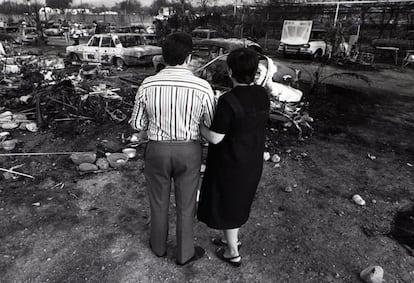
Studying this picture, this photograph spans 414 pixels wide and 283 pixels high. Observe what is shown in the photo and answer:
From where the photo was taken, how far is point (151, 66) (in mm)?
12297

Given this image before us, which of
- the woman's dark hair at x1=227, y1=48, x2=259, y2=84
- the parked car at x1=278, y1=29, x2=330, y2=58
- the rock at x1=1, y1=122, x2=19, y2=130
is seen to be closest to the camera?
the woman's dark hair at x1=227, y1=48, x2=259, y2=84

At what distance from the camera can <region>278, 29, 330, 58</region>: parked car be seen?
583 inches

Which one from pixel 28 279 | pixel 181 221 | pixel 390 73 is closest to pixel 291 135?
pixel 181 221

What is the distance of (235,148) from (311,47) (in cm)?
1437

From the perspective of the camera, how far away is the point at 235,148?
2.02 meters

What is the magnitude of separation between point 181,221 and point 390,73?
43.3ft

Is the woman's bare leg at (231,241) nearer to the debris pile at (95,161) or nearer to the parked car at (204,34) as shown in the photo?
the debris pile at (95,161)

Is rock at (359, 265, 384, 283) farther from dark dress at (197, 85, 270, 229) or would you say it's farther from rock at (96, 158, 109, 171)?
rock at (96, 158, 109, 171)

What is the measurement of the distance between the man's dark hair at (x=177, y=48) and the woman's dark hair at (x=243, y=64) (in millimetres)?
276

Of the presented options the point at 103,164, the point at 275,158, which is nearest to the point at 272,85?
the point at 275,158

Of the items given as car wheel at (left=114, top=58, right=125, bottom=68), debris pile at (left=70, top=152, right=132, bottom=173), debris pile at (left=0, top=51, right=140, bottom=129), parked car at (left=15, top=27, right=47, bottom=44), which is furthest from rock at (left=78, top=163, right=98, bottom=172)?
parked car at (left=15, top=27, right=47, bottom=44)

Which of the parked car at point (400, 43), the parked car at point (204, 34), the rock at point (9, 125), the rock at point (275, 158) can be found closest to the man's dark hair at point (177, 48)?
the rock at point (275, 158)

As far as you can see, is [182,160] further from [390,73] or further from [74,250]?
[390,73]

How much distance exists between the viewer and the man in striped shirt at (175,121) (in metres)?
1.94
